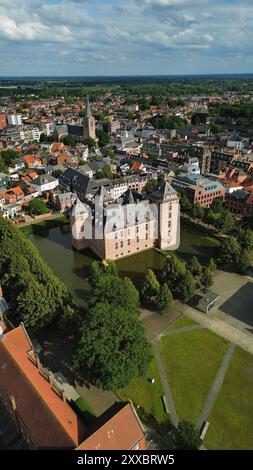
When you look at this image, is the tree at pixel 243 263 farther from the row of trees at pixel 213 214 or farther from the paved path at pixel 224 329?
the row of trees at pixel 213 214

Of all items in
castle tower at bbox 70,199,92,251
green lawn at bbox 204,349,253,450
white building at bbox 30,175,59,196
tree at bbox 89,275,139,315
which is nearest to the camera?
green lawn at bbox 204,349,253,450

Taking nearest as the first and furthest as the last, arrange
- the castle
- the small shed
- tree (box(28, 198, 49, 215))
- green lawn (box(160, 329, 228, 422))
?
green lawn (box(160, 329, 228, 422))
the small shed
the castle
tree (box(28, 198, 49, 215))

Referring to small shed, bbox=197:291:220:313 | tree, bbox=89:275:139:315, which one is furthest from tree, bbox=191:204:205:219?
tree, bbox=89:275:139:315

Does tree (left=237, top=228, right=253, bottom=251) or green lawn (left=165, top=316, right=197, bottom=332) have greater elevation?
tree (left=237, top=228, right=253, bottom=251)

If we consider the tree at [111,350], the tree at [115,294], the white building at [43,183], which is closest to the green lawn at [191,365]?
the tree at [111,350]

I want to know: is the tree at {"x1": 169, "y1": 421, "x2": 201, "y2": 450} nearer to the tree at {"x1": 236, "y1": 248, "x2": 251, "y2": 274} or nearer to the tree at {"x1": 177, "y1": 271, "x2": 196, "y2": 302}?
the tree at {"x1": 177, "y1": 271, "x2": 196, "y2": 302}
